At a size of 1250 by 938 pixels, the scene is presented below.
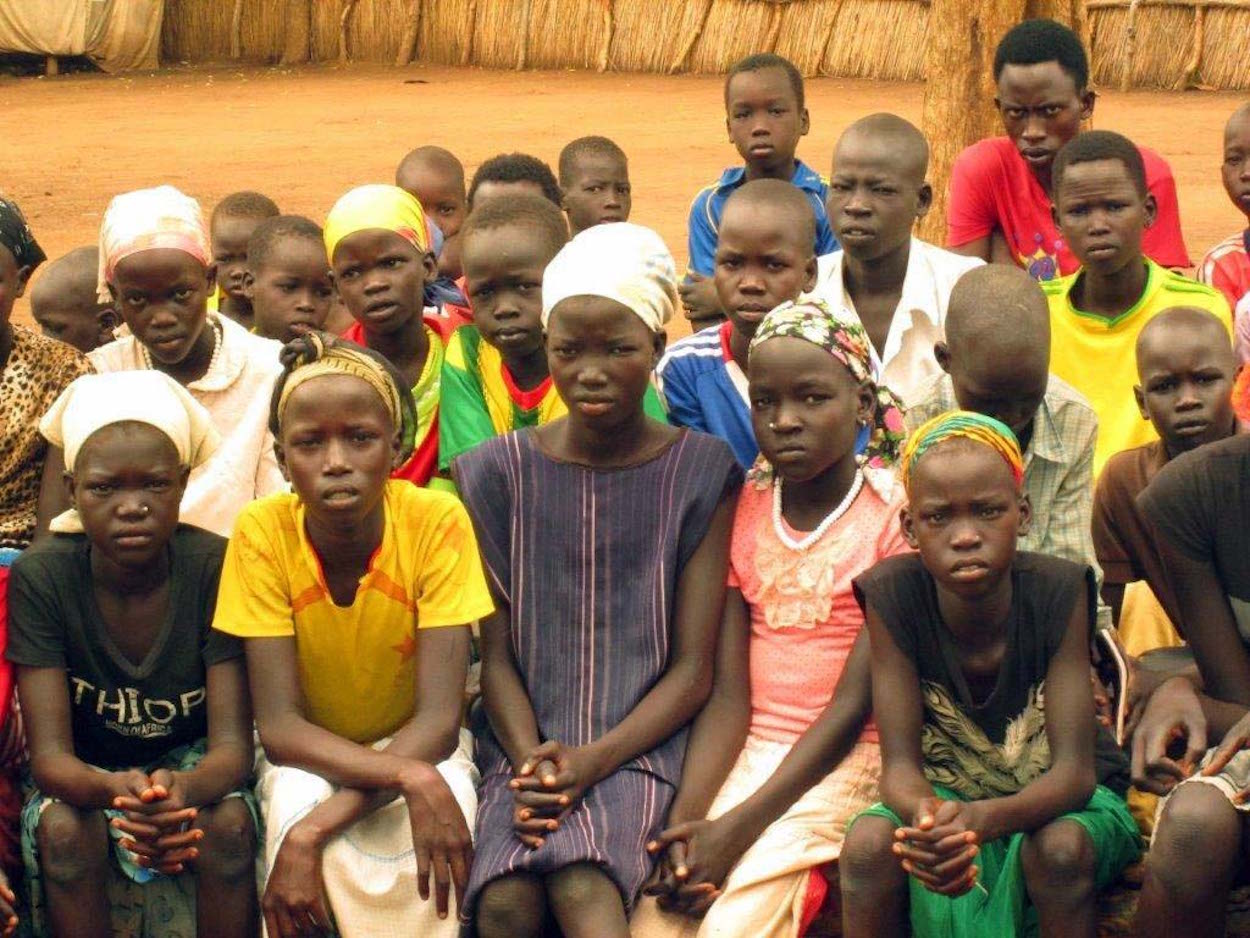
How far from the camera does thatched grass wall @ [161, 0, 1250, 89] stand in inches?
701

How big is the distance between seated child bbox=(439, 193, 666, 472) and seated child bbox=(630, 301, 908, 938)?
0.69 meters

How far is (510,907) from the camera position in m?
3.44

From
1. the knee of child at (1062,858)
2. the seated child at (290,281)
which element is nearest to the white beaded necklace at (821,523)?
the knee of child at (1062,858)

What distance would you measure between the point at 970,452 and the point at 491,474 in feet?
3.36

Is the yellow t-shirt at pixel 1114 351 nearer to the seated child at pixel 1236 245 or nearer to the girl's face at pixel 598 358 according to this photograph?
the seated child at pixel 1236 245

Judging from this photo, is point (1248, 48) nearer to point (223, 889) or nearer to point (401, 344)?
point (401, 344)

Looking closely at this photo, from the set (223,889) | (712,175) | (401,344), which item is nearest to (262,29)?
(712,175)

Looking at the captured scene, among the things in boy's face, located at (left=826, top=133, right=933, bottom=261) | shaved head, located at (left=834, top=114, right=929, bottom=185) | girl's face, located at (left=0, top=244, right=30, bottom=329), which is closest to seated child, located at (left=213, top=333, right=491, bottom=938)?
girl's face, located at (left=0, top=244, right=30, bottom=329)

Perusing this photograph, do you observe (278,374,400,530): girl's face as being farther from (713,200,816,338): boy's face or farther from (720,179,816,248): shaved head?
(720,179,816,248): shaved head

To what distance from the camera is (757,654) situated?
3.88 metres

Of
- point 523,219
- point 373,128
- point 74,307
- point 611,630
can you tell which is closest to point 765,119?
point 523,219

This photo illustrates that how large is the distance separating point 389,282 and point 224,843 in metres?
1.62

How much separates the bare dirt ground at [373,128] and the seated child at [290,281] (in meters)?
6.11

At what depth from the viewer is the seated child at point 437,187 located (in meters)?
6.11
